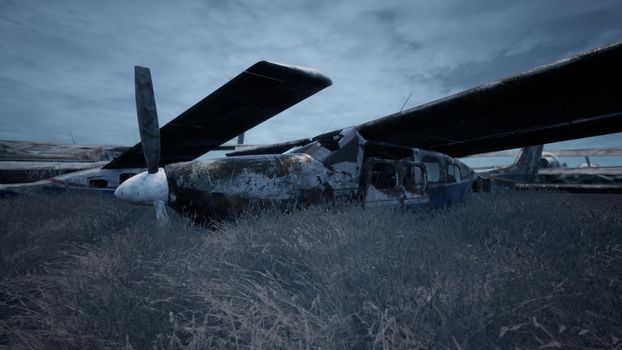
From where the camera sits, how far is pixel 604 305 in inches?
57.1

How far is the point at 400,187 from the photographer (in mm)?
4918

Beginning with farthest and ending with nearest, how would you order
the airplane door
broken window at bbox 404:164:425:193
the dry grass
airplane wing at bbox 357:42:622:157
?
broken window at bbox 404:164:425:193, the airplane door, airplane wing at bbox 357:42:622:157, the dry grass

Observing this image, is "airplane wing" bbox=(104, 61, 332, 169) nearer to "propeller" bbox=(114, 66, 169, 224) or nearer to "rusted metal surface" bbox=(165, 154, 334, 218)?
"propeller" bbox=(114, 66, 169, 224)

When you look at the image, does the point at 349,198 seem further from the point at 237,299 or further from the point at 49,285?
the point at 49,285

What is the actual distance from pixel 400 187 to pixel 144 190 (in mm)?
4071

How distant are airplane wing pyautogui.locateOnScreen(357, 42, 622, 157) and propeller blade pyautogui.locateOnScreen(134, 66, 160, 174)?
11.5ft

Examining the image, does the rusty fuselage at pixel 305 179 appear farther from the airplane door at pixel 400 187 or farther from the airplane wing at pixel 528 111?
the airplane wing at pixel 528 111

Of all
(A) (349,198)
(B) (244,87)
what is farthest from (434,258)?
(B) (244,87)

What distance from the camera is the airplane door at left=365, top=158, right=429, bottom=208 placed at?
4.65m

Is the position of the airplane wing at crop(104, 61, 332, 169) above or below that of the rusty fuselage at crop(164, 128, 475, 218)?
above

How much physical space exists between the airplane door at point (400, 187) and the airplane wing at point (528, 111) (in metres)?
0.67

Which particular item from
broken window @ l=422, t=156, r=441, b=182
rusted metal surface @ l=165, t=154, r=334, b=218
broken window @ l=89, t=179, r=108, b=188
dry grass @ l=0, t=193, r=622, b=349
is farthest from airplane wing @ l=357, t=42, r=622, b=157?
broken window @ l=89, t=179, r=108, b=188

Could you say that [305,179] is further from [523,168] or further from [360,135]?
[523,168]

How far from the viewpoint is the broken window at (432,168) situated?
5605mm
